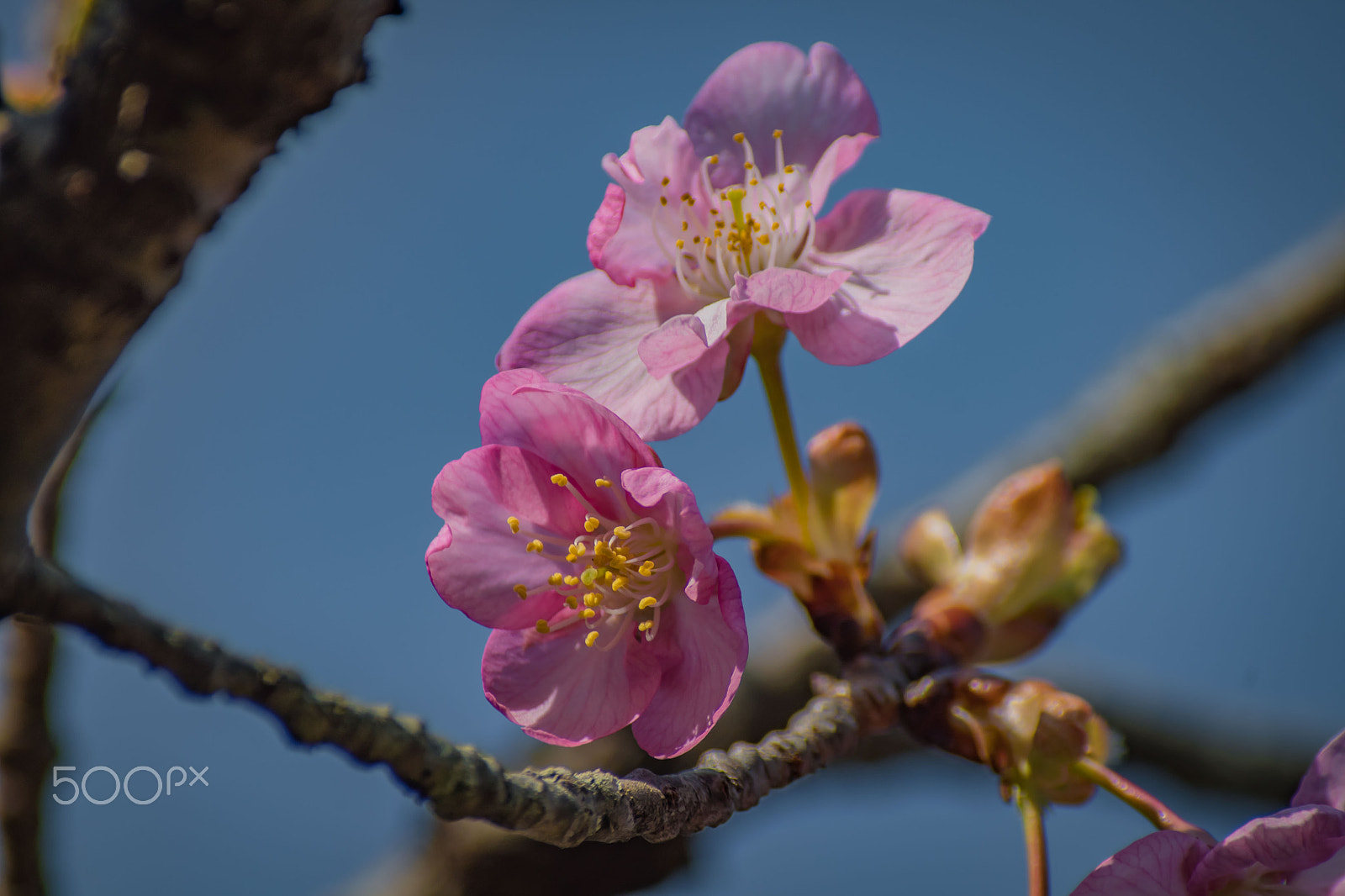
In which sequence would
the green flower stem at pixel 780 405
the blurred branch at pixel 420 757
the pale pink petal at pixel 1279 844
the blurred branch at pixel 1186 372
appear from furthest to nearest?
the blurred branch at pixel 1186 372 < the green flower stem at pixel 780 405 < the pale pink petal at pixel 1279 844 < the blurred branch at pixel 420 757

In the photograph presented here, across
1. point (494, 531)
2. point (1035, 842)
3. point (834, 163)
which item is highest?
point (834, 163)

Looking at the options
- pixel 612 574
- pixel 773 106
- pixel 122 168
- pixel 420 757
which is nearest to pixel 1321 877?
pixel 612 574

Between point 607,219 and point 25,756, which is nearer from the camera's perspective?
point 607,219

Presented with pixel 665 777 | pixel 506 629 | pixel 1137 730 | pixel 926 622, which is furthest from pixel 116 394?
pixel 1137 730

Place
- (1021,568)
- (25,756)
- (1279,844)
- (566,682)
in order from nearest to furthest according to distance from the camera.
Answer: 1. (1279,844)
2. (566,682)
3. (1021,568)
4. (25,756)

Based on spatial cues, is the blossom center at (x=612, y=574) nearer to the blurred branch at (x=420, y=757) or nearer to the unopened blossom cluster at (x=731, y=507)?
the unopened blossom cluster at (x=731, y=507)

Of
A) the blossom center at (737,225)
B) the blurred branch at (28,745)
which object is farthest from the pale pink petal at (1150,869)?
the blurred branch at (28,745)

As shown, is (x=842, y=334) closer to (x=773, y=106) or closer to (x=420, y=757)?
(x=773, y=106)
